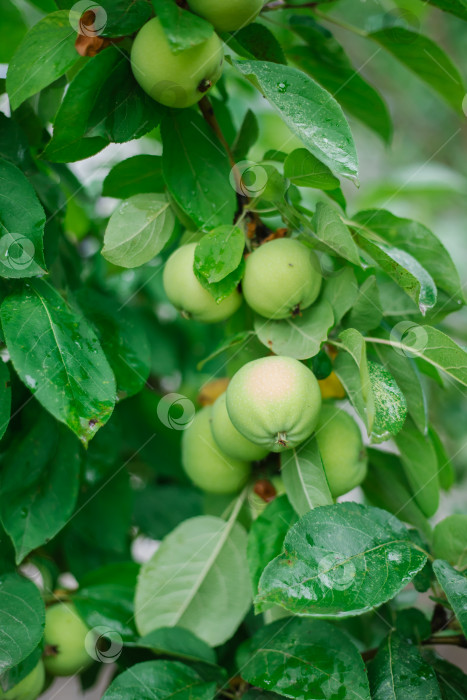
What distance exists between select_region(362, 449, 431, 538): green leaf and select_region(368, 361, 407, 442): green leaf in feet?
0.55

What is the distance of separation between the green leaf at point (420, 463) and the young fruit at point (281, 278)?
14cm

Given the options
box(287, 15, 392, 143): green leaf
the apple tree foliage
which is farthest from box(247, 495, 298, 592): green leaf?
box(287, 15, 392, 143): green leaf

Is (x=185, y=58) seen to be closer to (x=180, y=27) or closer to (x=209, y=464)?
(x=180, y=27)

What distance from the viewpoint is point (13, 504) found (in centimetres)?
52

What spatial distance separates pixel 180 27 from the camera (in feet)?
1.30

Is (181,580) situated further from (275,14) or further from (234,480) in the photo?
(275,14)

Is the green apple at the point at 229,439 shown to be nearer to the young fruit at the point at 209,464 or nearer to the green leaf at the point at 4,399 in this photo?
the young fruit at the point at 209,464

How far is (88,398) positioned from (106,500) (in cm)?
31

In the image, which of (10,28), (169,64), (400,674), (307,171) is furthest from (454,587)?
(10,28)

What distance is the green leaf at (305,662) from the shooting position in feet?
1.41

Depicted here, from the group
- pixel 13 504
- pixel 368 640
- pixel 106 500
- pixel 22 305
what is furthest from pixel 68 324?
pixel 368 640

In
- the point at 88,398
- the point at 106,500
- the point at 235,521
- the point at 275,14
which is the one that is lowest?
the point at 106,500

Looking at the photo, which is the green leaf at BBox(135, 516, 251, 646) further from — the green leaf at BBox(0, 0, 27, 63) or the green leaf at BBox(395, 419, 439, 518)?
the green leaf at BBox(0, 0, 27, 63)

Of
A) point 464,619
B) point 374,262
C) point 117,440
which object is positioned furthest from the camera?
point 117,440
